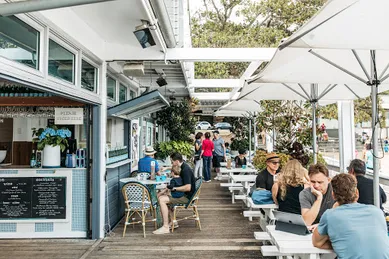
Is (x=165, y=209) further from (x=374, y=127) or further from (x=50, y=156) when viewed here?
(x=374, y=127)

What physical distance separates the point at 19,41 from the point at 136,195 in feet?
8.62

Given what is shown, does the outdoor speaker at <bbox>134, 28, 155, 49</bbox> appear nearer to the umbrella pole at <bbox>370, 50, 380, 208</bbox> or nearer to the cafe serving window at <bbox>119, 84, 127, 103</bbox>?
the umbrella pole at <bbox>370, 50, 380, 208</bbox>

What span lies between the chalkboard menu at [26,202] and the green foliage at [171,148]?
4.42 meters

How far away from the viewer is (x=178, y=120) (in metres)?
9.62

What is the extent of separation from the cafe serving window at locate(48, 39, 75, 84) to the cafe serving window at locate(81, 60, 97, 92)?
290 millimetres

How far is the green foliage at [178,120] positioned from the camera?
9.62 meters

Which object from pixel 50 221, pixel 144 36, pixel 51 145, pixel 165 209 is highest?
pixel 144 36

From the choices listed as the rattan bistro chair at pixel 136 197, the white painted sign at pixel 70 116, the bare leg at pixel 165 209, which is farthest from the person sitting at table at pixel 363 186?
the white painted sign at pixel 70 116

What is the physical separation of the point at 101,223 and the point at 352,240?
139 inches

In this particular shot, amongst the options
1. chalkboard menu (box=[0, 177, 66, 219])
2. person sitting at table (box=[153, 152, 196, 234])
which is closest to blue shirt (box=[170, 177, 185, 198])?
person sitting at table (box=[153, 152, 196, 234])

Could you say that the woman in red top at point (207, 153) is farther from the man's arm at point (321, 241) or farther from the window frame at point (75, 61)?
the man's arm at point (321, 241)

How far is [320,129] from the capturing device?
23.3 feet

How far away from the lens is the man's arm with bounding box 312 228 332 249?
2.06 metres

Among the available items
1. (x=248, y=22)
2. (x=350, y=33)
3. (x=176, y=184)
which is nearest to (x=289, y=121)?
(x=176, y=184)
